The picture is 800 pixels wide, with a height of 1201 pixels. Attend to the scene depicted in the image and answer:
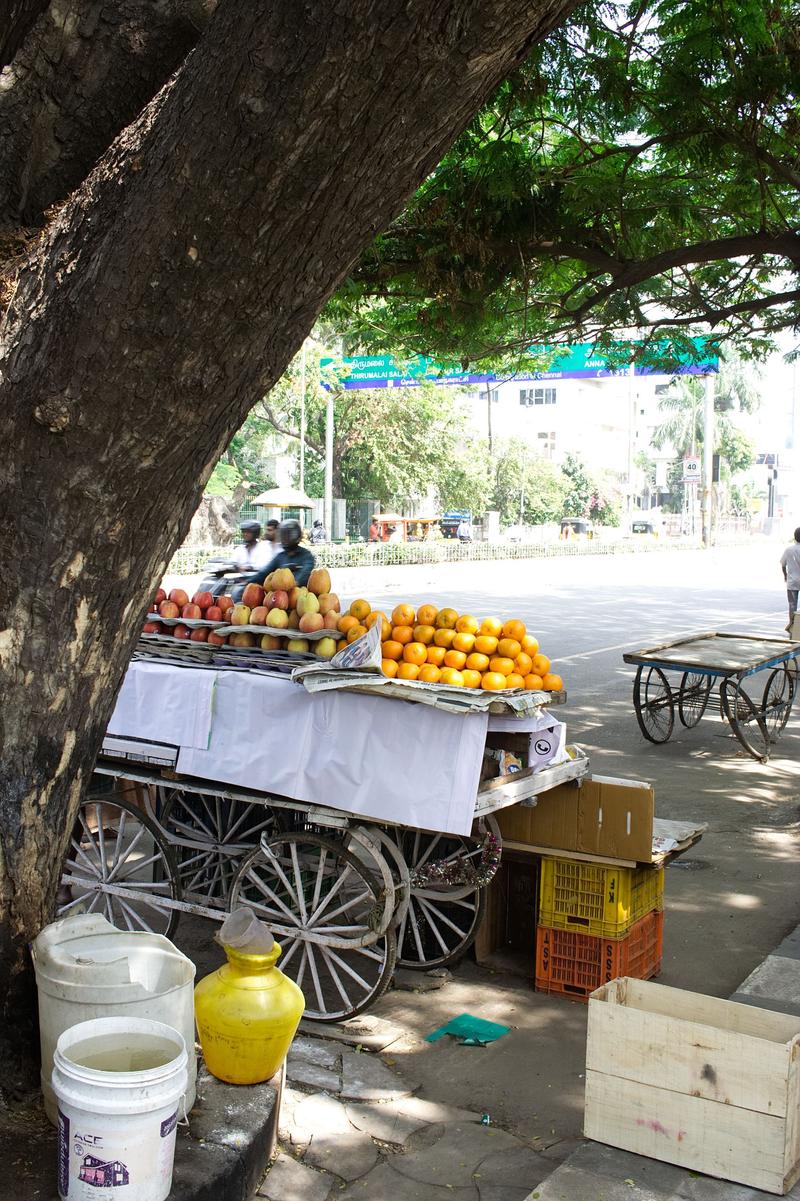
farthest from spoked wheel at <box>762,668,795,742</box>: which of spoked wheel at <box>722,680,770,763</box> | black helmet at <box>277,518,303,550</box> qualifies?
black helmet at <box>277,518,303,550</box>

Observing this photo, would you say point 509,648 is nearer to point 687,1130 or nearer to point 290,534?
point 687,1130

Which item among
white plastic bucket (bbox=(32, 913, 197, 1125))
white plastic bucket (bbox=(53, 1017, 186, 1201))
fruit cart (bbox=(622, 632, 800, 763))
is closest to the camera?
white plastic bucket (bbox=(53, 1017, 186, 1201))

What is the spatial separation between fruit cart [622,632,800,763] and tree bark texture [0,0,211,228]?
6.85m

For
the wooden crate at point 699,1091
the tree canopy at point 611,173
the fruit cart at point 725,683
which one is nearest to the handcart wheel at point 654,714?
the fruit cart at point 725,683

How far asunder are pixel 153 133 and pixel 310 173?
1.42 ft

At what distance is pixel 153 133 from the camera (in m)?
2.85

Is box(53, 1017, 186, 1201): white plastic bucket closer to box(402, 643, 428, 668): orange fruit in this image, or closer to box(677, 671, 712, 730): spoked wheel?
box(402, 643, 428, 668): orange fruit

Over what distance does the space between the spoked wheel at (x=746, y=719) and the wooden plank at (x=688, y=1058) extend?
5.87 meters

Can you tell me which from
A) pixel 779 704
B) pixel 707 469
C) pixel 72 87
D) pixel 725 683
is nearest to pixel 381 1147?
pixel 72 87

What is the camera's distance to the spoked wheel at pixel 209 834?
560 cm

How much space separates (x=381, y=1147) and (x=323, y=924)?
4.39ft

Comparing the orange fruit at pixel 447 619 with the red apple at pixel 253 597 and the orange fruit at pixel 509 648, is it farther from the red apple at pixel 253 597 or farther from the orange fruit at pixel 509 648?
the red apple at pixel 253 597

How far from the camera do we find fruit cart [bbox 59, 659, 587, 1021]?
15.6 ft

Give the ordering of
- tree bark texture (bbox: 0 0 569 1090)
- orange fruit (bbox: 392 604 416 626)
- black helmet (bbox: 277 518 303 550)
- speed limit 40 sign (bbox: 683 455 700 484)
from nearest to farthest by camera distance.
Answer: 1. tree bark texture (bbox: 0 0 569 1090)
2. orange fruit (bbox: 392 604 416 626)
3. black helmet (bbox: 277 518 303 550)
4. speed limit 40 sign (bbox: 683 455 700 484)
